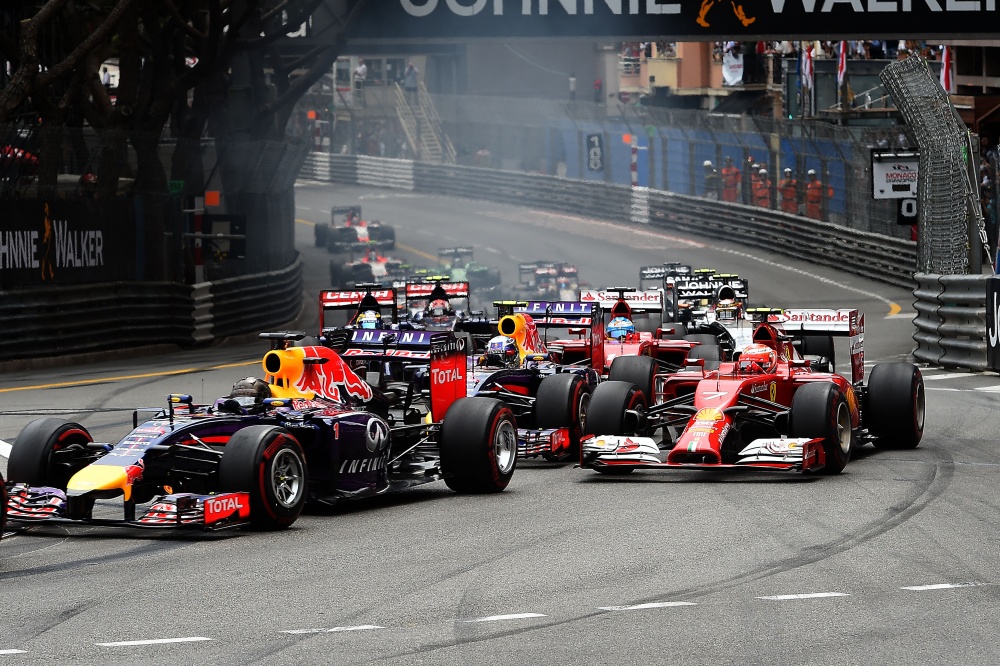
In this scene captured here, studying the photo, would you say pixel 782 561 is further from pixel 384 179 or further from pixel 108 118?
pixel 384 179

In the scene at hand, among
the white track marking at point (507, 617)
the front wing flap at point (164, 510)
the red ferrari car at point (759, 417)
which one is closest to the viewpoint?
the white track marking at point (507, 617)

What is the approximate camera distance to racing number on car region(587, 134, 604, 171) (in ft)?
185

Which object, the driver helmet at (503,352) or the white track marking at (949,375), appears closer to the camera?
the driver helmet at (503,352)

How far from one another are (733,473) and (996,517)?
9.76 ft

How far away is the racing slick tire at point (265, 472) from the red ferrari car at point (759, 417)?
137 inches

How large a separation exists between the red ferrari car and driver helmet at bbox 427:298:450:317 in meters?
4.82

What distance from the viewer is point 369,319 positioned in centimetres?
2014

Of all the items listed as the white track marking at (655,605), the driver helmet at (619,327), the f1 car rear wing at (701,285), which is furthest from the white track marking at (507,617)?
the f1 car rear wing at (701,285)

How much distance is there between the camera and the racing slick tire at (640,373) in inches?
682

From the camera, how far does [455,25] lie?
1326 inches

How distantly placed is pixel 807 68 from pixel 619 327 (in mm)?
32518

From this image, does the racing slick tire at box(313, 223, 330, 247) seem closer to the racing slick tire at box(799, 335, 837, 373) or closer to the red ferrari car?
the racing slick tire at box(799, 335, 837, 373)

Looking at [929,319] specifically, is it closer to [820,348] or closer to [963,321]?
[963,321]

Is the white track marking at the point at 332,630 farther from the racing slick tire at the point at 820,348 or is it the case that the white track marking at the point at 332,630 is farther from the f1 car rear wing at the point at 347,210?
the f1 car rear wing at the point at 347,210
